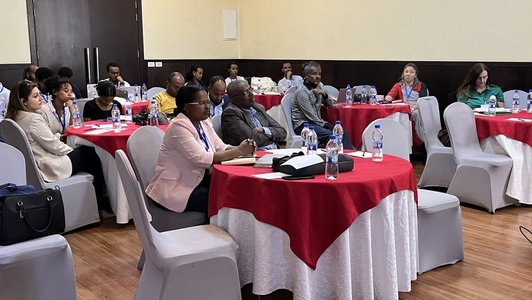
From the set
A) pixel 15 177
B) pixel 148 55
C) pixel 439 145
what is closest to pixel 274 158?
pixel 15 177

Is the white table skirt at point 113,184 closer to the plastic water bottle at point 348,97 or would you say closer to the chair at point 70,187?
the chair at point 70,187

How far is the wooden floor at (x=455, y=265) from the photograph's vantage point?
12.3ft

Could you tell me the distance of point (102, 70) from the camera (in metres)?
11.3

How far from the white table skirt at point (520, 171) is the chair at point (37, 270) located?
4.24 m

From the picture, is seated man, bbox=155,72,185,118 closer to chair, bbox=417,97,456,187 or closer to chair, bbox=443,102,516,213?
chair, bbox=417,97,456,187

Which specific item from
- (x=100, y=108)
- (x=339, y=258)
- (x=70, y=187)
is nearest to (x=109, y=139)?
(x=70, y=187)

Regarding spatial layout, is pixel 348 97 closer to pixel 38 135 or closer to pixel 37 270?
pixel 38 135

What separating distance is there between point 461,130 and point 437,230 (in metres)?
2.13

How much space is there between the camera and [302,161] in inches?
130

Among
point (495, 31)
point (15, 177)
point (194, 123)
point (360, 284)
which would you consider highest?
point (495, 31)

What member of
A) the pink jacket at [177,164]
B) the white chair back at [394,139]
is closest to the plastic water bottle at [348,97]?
the white chair back at [394,139]

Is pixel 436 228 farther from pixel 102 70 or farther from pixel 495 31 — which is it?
pixel 102 70

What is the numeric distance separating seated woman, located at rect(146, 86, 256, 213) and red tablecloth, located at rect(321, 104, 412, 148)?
356 centimetres

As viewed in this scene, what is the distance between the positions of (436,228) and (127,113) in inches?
154
